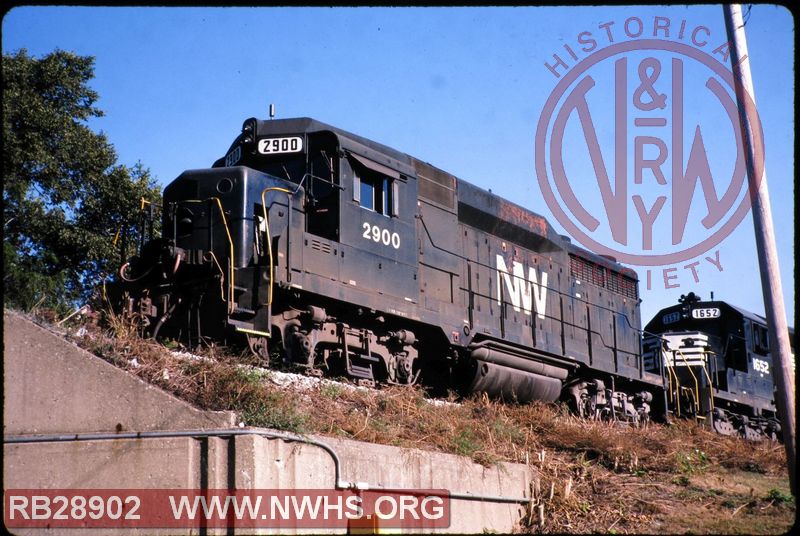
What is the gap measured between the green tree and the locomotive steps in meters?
8.26

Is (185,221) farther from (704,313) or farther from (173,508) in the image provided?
(704,313)

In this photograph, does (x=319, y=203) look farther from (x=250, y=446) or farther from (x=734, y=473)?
(x=734, y=473)

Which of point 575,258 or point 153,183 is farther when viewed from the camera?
point 153,183

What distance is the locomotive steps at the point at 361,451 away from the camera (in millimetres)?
7742

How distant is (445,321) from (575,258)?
5030 mm

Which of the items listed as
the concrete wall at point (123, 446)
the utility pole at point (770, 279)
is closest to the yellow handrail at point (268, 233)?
the concrete wall at point (123, 446)

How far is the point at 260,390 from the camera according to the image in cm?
883

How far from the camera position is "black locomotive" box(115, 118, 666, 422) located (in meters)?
→ 10.9

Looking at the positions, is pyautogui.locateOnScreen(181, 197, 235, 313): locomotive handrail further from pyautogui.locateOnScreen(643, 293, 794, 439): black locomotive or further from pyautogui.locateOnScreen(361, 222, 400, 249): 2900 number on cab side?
pyautogui.locateOnScreen(643, 293, 794, 439): black locomotive

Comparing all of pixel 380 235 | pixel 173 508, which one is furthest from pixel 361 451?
pixel 380 235

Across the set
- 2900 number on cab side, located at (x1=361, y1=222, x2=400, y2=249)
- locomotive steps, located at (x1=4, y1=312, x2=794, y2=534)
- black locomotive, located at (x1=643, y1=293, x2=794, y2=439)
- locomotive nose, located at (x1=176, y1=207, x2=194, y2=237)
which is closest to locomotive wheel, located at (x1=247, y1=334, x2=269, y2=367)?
locomotive steps, located at (x1=4, y1=312, x2=794, y2=534)

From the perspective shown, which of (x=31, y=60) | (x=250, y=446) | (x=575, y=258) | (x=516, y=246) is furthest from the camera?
(x=31, y=60)

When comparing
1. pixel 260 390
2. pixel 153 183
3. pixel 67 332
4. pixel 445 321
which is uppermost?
pixel 153 183

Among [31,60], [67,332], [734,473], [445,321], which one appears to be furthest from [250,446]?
[31,60]
